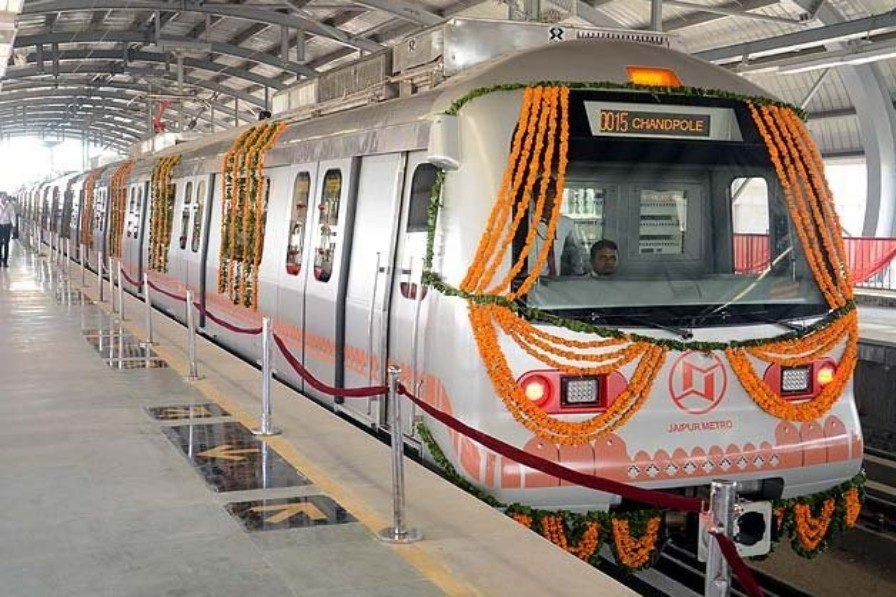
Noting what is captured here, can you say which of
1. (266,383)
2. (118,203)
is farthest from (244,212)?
(118,203)

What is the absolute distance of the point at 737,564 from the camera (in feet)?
11.6

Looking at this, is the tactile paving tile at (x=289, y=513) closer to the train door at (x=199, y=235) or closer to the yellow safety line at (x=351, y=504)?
the yellow safety line at (x=351, y=504)

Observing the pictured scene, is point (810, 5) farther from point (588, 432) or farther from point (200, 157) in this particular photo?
point (588, 432)

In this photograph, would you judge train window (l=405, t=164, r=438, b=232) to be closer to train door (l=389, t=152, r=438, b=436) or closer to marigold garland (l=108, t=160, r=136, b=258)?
train door (l=389, t=152, r=438, b=436)

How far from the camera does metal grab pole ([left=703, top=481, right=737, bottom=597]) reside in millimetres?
3586

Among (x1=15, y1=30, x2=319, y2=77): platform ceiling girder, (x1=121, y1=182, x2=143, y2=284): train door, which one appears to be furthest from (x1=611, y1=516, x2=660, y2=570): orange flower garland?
(x1=15, y1=30, x2=319, y2=77): platform ceiling girder

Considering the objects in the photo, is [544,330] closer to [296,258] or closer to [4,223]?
[296,258]

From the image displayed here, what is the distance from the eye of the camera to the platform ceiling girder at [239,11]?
28.9m

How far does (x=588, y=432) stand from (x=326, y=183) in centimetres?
374

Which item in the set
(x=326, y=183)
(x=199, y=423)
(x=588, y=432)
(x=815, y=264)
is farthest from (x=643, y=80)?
(x=199, y=423)

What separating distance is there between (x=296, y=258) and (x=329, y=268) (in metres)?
1.01

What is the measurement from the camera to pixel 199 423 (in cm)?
841

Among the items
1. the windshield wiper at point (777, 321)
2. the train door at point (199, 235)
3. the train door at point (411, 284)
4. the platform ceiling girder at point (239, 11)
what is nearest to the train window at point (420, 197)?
the train door at point (411, 284)

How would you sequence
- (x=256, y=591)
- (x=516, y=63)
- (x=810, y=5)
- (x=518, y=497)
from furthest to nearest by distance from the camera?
(x=810, y=5) < (x=516, y=63) < (x=518, y=497) < (x=256, y=591)
